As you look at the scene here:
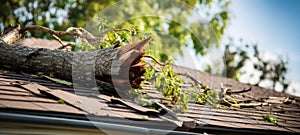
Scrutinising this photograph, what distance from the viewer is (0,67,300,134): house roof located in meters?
2.86

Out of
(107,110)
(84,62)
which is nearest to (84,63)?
(84,62)

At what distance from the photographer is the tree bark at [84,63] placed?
3.87 m

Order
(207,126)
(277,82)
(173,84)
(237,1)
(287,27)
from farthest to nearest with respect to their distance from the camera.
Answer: (287,27)
(277,82)
(237,1)
(173,84)
(207,126)

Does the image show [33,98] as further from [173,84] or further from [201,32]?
[201,32]

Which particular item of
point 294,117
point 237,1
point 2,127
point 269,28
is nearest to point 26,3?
point 237,1

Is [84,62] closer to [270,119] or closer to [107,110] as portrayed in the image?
[107,110]

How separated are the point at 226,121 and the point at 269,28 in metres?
21.7

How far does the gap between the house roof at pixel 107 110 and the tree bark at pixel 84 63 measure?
8.0 inches

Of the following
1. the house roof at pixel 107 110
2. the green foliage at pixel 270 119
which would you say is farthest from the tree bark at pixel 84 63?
the green foliage at pixel 270 119

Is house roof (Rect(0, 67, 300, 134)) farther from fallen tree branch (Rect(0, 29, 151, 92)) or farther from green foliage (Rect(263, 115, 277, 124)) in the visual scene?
fallen tree branch (Rect(0, 29, 151, 92))

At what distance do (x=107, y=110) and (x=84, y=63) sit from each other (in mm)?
941

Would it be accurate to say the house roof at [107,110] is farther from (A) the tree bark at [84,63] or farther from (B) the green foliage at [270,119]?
(A) the tree bark at [84,63]

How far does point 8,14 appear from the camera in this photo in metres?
18.9

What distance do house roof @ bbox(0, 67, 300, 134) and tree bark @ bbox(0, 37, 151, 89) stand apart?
0.67ft
